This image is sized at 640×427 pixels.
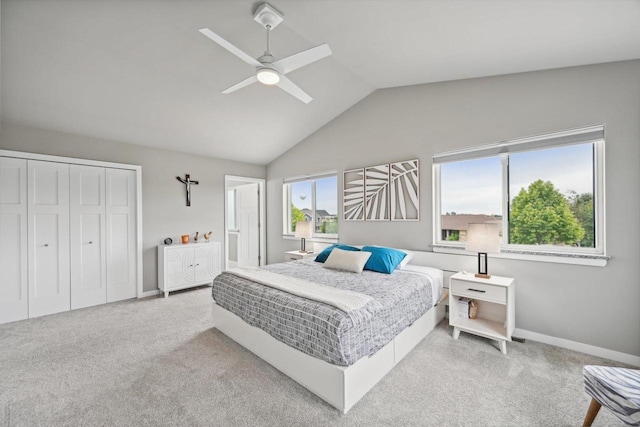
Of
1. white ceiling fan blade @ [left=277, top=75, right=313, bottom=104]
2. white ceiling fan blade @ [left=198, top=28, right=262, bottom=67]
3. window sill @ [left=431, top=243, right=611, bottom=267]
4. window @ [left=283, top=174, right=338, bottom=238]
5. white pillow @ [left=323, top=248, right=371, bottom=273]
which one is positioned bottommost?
white pillow @ [left=323, top=248, right=371, bottom=273]

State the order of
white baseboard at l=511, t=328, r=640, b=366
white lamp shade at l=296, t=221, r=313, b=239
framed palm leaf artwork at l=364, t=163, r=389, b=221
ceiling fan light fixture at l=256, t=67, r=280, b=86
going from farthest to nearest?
white lamp shade at l=296, t=221, r=313, b=239
framed palm leaf artwork at l=364, t=163, r=389, b=221
white baseboard at l=511, t=328, r=640, b=366
ceiling fan light fixture at l=256, t=67, r=280, b=86

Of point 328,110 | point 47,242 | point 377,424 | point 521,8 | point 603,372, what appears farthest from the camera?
point 328,110

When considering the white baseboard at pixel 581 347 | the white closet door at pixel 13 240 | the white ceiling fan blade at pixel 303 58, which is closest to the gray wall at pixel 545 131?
the white baseboard at pixel 581 347

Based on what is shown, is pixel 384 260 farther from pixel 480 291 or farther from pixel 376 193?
pixel 376 193

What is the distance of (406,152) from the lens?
3584 millimetres

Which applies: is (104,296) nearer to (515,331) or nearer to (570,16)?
(515,331)

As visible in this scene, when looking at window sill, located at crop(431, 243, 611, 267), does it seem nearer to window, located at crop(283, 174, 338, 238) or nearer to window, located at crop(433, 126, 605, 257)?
window, located at crop(433, 126, 605, 257)

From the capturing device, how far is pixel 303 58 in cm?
204

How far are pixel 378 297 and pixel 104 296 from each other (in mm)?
3985

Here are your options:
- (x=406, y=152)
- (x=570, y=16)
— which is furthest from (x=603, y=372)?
(x=406, y=152)

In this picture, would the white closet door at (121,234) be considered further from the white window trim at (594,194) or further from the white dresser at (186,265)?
the white window trim at (594,194)

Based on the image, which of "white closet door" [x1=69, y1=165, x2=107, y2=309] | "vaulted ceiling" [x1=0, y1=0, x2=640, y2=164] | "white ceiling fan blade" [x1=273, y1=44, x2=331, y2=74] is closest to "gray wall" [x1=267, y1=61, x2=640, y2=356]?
"vaulted ceiling" [x1=0, y1=0, x2=640, y2=164]

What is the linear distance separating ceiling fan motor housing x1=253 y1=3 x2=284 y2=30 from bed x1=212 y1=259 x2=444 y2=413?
2314 millimetres

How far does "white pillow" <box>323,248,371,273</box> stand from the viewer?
3021mm
